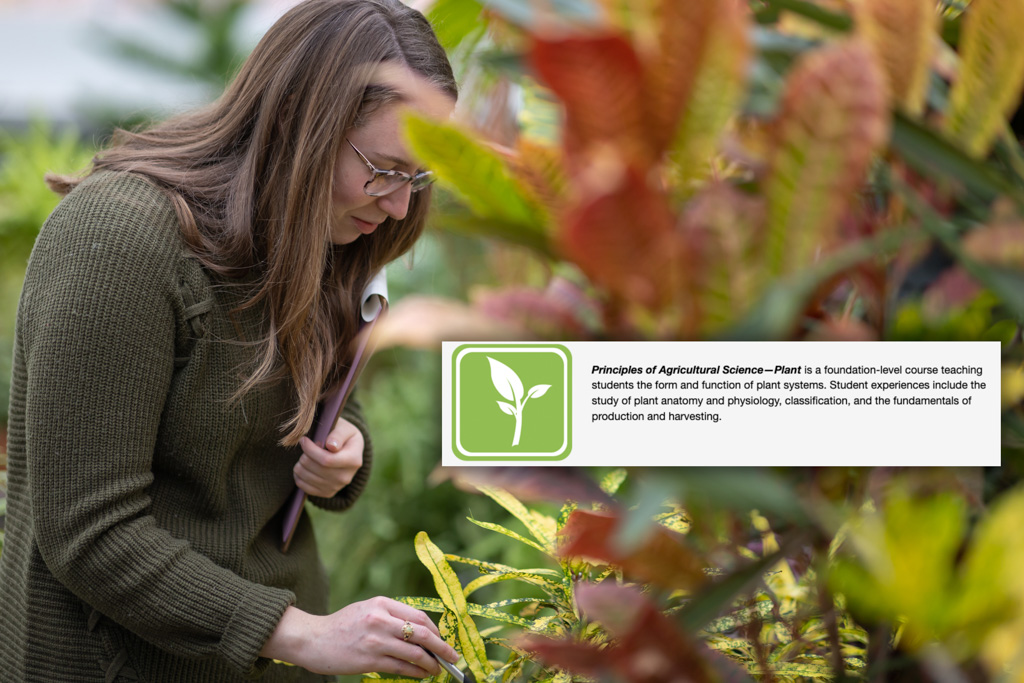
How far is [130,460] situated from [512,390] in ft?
1.89

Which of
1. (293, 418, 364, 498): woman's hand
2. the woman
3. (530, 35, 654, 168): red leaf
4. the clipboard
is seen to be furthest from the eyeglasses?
(530, 35, 654, 168): red leaf

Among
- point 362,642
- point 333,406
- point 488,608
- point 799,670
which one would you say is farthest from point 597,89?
point 333,406

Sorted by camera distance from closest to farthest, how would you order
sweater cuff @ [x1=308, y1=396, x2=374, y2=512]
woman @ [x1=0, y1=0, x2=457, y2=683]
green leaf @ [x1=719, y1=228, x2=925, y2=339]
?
1. green leaf @ [x1=719, y1=228, x2=925, y2=339]
2. woman @ [x1=0, y1=0, x2=457, y2=683]
3. sweater cuff @ [x1=308, y1=396, x2=374, y2=512]

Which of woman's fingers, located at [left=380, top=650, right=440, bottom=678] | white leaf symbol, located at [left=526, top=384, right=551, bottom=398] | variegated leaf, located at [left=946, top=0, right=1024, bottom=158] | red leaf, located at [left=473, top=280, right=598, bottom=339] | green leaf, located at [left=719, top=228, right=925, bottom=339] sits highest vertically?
variegated leaf, located at [left=946, top=0, right=1024, bottom=158]

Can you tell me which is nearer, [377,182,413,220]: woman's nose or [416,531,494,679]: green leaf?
[416,531,494,679]: green leaf

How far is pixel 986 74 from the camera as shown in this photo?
0.29 metres

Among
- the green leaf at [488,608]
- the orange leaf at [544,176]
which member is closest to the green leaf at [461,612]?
the green leaf at [488,608]

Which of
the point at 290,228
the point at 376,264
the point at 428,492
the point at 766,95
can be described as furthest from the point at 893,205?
the point at 428,492

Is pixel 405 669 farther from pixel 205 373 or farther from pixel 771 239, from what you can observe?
pixel 771 239

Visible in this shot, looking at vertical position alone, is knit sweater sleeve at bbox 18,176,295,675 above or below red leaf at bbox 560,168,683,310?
below

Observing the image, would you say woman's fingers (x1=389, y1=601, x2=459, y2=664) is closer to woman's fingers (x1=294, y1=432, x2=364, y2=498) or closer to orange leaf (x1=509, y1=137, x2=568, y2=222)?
woman's fingers (x1=294, y1=432, x2=364, y2=498)

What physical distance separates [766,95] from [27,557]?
34.8 inches

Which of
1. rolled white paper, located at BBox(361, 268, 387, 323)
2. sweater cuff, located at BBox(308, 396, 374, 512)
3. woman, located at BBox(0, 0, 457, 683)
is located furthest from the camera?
sweater cuff, located at BBox(308, 396, 374, 512)

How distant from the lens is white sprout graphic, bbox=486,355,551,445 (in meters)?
0.32
